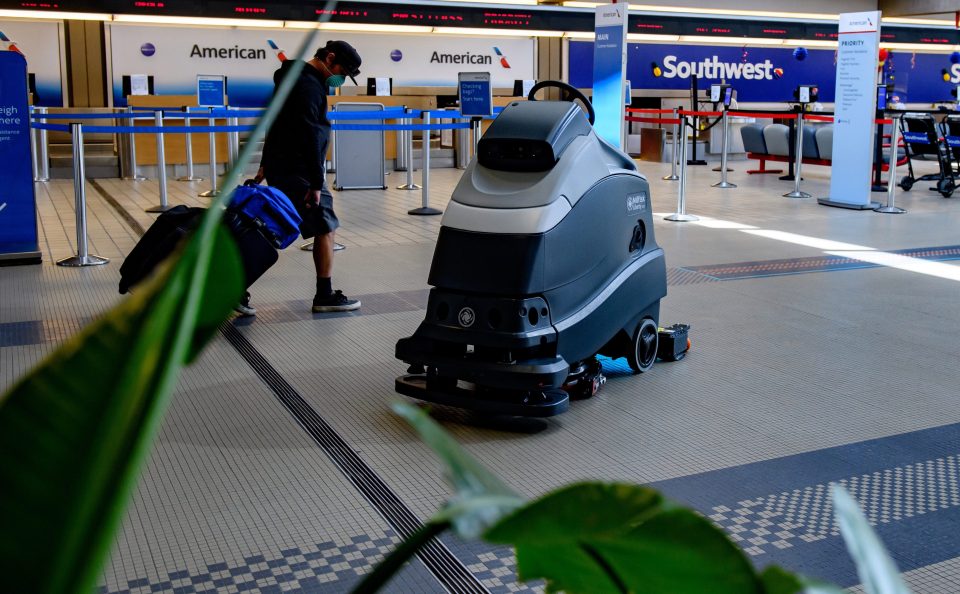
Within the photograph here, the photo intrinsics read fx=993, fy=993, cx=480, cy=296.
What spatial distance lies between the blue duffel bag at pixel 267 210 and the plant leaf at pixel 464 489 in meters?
4.17

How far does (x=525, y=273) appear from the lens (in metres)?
3.32

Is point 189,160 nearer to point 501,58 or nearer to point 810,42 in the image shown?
point 501,58

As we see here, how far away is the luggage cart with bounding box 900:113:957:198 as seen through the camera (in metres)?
11.0

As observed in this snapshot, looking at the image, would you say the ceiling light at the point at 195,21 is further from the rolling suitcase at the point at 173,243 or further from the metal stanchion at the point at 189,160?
the rolling suitcase at the point at 173,243

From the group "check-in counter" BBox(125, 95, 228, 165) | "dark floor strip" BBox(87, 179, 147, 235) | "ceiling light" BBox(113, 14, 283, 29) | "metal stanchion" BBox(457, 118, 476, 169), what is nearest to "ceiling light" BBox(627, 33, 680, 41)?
"metal stanchion" BBox(457, 118, 476, 169)

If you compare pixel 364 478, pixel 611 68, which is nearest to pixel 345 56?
pixel 364 478

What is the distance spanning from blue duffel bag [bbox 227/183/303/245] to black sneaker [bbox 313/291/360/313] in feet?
2.41

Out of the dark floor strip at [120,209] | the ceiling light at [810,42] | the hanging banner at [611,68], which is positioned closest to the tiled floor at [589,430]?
the dark floor strip at [120,209]

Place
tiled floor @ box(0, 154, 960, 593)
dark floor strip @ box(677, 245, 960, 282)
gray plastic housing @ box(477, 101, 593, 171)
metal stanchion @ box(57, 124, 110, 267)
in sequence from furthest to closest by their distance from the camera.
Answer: metal stanchion @ box(57, 124, 110, 267)
dark floor strip @ box(677, 245, 960, 282)
gray plastic housing @ box(477, 101, 593, 171)
tiled floor @ box(0, 154, 960, 593)

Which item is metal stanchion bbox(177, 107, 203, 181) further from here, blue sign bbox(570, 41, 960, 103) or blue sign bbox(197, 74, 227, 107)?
blue sign bbox(570, 41, 960, 103)

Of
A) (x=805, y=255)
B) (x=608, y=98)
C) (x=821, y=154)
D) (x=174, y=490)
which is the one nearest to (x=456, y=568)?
(x=174, y=490)

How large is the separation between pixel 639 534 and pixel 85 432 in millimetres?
235

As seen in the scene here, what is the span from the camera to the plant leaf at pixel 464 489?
40 cm

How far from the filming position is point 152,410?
1.08ft
